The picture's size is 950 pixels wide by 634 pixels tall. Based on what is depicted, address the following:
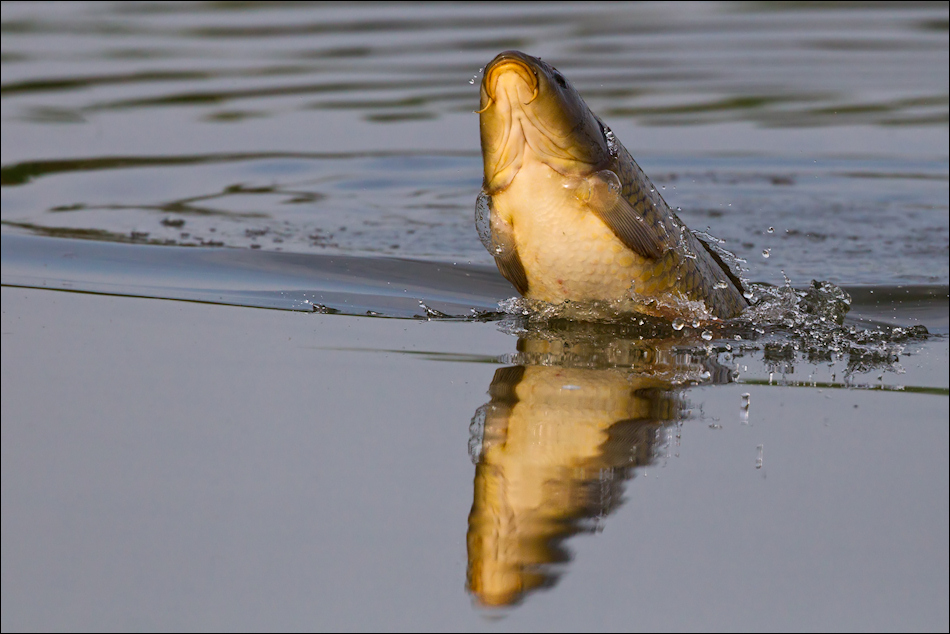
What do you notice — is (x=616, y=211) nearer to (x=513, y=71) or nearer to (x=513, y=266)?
(x=513, y=266)

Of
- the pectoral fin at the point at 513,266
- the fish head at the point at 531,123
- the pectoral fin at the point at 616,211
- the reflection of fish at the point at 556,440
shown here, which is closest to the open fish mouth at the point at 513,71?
the fish head at the point at 531,123

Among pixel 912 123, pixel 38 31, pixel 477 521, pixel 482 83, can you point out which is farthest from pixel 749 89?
pixel 477 521

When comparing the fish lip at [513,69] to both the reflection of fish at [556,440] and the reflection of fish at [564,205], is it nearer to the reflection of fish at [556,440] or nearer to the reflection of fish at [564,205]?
the reflection of fish at [564,205]

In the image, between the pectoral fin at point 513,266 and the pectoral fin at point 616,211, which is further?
the pectoral fin at point 513,266

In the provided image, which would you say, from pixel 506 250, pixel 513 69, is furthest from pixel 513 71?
pixel 506 250

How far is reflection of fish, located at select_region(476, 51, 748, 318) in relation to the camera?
3773 millimetres

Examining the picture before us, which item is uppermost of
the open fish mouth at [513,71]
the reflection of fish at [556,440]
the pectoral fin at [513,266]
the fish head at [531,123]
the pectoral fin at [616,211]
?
the open fish mouth at [513,71]

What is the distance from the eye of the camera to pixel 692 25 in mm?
14891

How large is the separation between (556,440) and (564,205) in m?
0.97

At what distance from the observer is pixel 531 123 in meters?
3.78

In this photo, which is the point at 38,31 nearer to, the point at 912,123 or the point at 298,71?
the point at 298,71

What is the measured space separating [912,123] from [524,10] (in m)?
5.99

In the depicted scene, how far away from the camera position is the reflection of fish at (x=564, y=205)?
3.77 meters

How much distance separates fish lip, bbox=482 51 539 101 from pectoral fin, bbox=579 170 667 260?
1.18ft
